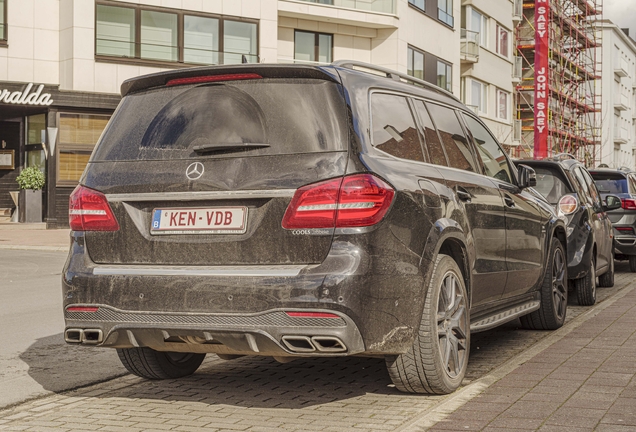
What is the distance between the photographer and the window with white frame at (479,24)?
136 feet

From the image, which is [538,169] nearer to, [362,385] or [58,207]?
[362,385]

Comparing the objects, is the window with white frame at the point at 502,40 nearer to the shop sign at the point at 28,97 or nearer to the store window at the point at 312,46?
the store window at the point at 312,46

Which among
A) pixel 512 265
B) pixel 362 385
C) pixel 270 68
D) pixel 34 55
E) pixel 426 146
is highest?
pixel 34 55

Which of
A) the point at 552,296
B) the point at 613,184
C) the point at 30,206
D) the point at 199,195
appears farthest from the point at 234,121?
the point at 30,206

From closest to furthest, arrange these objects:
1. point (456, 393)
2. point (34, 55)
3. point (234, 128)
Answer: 1. point (234, 128)
2. point (456, 393)
3. point (34, 55)

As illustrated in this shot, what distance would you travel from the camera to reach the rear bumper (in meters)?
4.55

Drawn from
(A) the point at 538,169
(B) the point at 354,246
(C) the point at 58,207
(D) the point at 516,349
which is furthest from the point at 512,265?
(C) the point at 58,207

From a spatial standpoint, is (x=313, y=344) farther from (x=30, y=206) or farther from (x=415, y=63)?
(x=415, y=63)

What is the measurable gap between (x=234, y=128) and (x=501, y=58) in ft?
137

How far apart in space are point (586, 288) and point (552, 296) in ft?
7.27

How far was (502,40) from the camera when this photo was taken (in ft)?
150

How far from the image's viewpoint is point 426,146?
18.8 ft

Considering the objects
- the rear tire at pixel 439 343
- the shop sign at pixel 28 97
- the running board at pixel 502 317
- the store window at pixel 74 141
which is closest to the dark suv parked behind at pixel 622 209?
the running board at pixel 502 317

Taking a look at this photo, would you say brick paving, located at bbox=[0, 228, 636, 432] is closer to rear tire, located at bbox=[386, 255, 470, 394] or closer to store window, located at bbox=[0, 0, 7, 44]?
rear tire, located at bbox=[386, 255, 470, 394]
